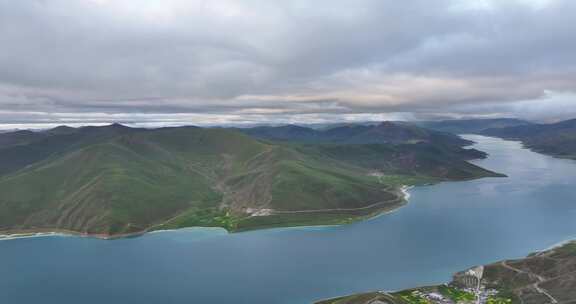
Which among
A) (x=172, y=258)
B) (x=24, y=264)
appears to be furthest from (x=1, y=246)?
(x=172, y=258)

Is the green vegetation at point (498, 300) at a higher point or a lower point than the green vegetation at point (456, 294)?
higher

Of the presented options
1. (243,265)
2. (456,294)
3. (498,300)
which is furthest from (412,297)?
(243,265)

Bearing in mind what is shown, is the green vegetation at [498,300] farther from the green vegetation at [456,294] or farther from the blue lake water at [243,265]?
the blue lake water at [243,265]

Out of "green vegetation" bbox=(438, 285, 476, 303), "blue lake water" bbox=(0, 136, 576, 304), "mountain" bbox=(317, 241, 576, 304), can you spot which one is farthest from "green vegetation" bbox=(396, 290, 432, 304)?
"green vegetation" bbox=(438, 285, 476, 303)

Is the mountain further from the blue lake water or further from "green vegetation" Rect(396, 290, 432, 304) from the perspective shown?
the blue lake water

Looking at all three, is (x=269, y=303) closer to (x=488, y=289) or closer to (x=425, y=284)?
(x=425, y=284)

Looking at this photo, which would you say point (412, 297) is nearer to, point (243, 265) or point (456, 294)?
→ point (456, 294)

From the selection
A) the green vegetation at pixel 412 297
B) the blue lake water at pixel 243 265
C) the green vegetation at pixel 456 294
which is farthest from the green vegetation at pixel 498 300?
the blue lake water at pixel 243 265

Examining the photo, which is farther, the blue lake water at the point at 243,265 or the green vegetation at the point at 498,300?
the blue lake water at the point at 243,265
